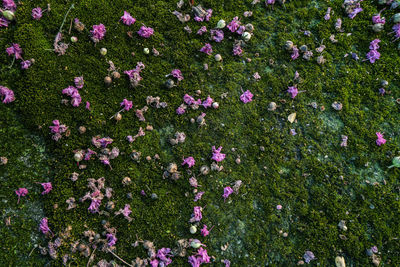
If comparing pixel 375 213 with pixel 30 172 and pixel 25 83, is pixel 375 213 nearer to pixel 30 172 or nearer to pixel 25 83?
pixel 30 172

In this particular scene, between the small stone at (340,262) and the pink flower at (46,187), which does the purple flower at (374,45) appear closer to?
the small stone at (340,262)

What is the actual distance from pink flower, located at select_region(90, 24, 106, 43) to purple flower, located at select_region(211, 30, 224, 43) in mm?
1669

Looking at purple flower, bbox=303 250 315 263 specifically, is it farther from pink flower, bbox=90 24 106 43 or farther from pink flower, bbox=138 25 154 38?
pink flower, bbox=90 24 106 43

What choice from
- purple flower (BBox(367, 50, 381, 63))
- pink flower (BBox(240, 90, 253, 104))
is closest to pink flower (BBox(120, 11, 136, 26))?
pink flower (BBox(240, 90, 253, 104))

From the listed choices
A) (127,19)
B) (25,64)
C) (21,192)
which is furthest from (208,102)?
(21,192)

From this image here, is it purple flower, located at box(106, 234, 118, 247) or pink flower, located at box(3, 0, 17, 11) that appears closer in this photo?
purple flower, located at box(106, 234, 118, 247)

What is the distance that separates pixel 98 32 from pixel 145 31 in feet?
2.25

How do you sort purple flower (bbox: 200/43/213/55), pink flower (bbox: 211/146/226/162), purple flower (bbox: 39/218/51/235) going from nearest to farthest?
1. purple flower (bbox: 39/218/51/235)
2. pink flower (bbox: 211/146/226/162)
3. purple flower (bbox: 200/43/213/55)

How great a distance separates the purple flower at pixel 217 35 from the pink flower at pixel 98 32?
5.48 ft

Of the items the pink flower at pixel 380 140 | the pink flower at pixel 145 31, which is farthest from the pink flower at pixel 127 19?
the pink flower at pixel 380 140

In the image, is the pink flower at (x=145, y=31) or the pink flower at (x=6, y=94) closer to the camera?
the pink flower at (x=6, y=94)

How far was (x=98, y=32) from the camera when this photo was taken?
13.5ft

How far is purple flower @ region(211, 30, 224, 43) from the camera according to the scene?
4.36 meters

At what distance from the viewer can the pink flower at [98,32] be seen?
13.4 feet
